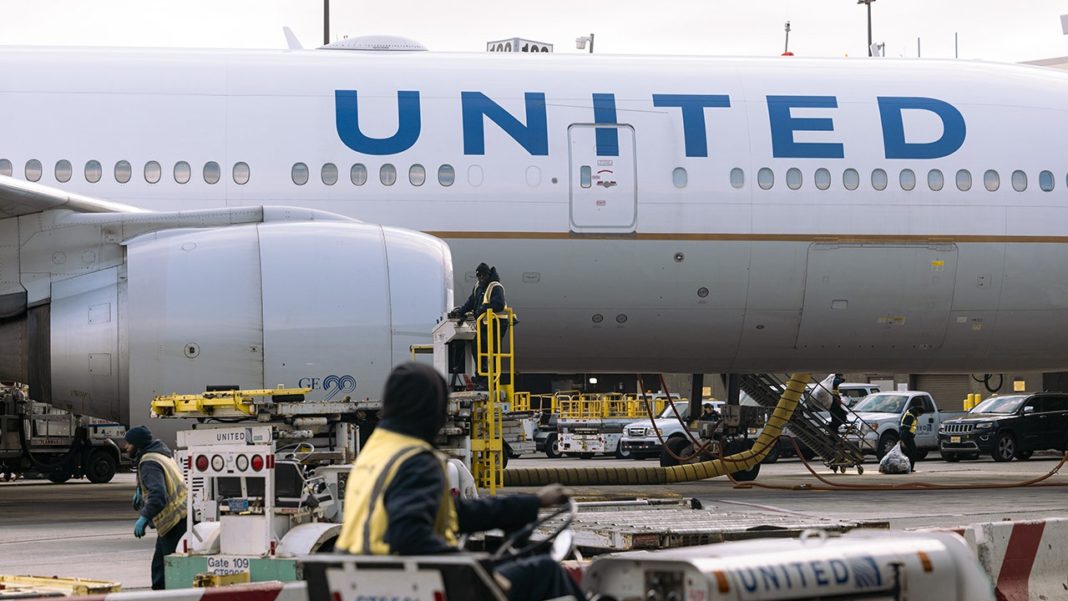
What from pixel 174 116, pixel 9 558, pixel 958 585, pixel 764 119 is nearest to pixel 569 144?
pixel 764 119

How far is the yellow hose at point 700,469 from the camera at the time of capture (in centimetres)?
1942

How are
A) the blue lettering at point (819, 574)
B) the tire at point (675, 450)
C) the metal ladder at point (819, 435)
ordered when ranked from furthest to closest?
the tire at point (675, 450) → the metal ladder at point (819, 435) → the blue lettering at point (819, 574)

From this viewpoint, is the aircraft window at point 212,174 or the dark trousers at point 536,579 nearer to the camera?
the dark trousers at point 536,579

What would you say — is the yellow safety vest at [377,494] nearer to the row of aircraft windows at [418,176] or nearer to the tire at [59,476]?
the row of aircraft windows at [418,176]

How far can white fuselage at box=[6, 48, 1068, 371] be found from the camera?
51.0 feet


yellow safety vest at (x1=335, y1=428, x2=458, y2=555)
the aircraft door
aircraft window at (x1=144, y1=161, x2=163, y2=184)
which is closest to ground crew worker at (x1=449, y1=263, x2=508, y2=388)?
the aircraft door

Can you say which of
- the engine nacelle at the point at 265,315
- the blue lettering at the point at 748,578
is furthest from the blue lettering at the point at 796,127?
the blue lettering at the point at 748,578

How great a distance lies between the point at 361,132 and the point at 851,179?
566 cm

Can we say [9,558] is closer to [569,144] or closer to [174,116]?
[174,116]

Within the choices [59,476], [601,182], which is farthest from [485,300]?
[59,476]

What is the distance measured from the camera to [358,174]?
51.2 feet

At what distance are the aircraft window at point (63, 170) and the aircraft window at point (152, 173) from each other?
797mm

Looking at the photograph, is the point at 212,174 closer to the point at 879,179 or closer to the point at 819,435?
the point at 879,179

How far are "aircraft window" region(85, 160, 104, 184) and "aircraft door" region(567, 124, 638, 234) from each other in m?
5.18
